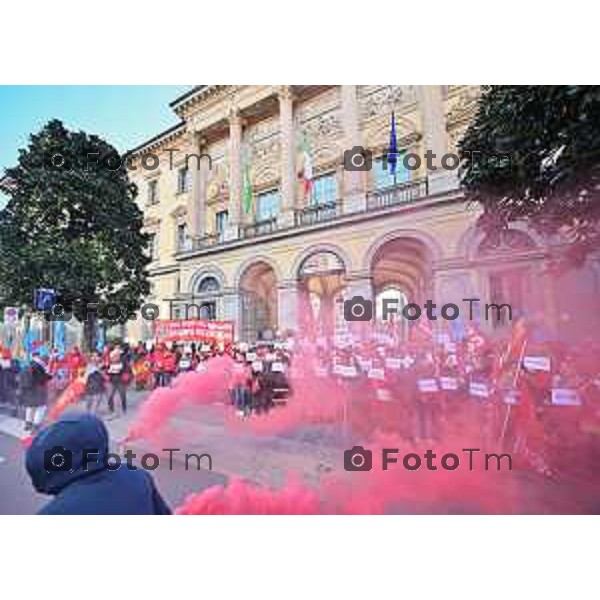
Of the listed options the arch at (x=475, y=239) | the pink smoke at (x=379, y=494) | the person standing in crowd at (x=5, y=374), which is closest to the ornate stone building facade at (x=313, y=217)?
the arch at (x=475, y=239)

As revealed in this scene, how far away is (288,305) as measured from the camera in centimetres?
320

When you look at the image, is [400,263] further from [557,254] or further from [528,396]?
[528,396]

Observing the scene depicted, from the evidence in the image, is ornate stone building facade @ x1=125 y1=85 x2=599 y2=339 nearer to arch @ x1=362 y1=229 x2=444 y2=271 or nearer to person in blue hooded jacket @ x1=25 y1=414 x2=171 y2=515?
arch @ x1=362 y1=229 x2=444 y2=271

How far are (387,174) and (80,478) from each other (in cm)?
260

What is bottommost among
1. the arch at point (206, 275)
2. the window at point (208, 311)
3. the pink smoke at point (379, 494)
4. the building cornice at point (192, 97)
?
the pink smoke at point (379, 494)

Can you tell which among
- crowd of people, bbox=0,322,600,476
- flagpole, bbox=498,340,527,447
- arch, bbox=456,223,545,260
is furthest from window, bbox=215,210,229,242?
flagpole, bbox=498,340,527,447

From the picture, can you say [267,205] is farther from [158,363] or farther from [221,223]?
[158,363]

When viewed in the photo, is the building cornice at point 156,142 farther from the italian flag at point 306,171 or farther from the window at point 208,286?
the window at point 208,286

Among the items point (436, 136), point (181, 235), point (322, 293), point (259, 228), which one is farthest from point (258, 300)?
point (436, 136)

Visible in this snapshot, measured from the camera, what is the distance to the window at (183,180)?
132 inches

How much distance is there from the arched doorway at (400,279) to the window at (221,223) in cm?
124

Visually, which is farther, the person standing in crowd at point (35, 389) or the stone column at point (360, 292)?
the person standing in crowd at point (35, 389)

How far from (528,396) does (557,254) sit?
974 mm
